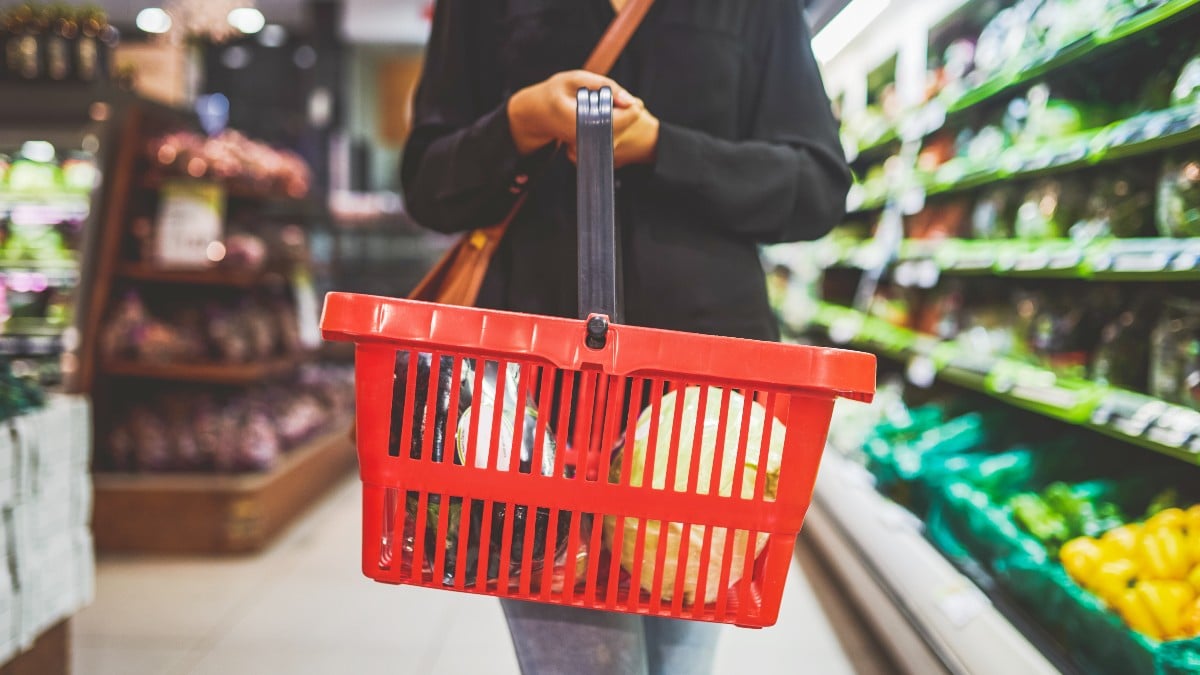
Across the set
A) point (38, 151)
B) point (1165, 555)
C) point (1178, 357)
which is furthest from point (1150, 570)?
point (38, 151)

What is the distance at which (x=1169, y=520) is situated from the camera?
1.86 metres

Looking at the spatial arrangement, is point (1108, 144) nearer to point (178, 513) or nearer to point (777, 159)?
point (777, 159)

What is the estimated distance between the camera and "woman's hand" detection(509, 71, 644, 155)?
0.89m

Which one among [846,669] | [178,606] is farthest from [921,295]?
[178,606]

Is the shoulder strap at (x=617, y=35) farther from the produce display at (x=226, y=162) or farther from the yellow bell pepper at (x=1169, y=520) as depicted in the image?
the produce display at (x=226, y=162)

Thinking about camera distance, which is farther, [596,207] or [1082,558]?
[1082,558]

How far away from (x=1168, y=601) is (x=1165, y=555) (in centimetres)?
14

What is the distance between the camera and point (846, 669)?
8.48 ft

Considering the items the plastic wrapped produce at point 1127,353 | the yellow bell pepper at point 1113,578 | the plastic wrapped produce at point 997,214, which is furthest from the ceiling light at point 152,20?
the yellow bell pepper at point 1113,578

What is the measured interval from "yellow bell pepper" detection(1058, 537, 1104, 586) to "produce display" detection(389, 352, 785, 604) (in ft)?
4.53

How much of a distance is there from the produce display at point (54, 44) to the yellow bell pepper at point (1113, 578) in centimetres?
342

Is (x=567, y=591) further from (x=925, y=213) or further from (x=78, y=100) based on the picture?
(x=925, y=213)

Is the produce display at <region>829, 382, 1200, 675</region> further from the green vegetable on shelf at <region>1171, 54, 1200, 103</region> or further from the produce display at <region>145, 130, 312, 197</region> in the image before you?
the produce display at <region>145, 130, 312, 197</region>

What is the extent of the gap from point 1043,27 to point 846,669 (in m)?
1.91
